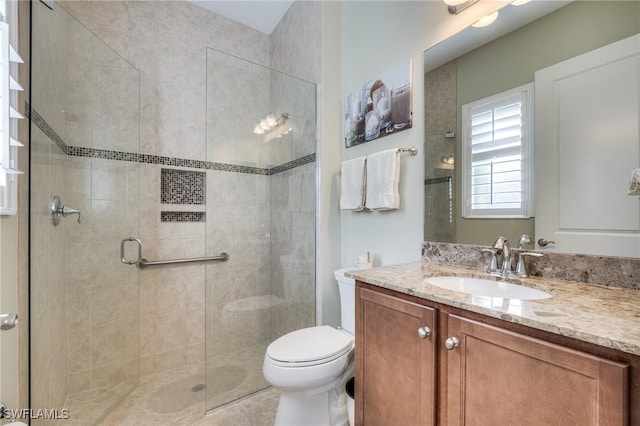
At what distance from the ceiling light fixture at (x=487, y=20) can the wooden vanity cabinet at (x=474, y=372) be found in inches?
51.4

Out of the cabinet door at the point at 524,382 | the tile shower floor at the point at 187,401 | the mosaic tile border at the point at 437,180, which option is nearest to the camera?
the cabinet door at the point at 524,382

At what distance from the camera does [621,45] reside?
0.95 meters

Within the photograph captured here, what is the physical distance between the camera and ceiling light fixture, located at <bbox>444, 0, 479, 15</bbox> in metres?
1.35

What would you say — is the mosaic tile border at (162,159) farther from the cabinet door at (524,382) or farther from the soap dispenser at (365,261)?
the cabinet door at (524,382)

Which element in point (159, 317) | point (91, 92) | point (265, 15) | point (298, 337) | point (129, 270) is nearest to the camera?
point (298, 337)

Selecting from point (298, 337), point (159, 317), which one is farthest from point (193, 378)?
point (298, 337)

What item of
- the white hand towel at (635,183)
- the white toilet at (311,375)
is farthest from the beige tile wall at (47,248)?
the white hand towel at (635,183)

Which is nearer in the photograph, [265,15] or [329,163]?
[329,163]

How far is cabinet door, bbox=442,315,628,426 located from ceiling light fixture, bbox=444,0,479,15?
1.45 m

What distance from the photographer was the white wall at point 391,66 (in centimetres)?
153

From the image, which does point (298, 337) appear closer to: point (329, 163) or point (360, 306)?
point (360, 306)

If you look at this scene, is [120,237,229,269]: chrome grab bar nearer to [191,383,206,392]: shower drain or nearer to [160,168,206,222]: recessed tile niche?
[160,168,206,222]: recessed tile niche

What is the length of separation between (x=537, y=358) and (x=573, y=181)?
73cm

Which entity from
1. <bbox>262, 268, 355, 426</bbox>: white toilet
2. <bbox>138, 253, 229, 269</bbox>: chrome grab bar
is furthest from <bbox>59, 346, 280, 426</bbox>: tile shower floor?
<bbox>138, 253, 229, 269</bbox>: chrome grab bar
